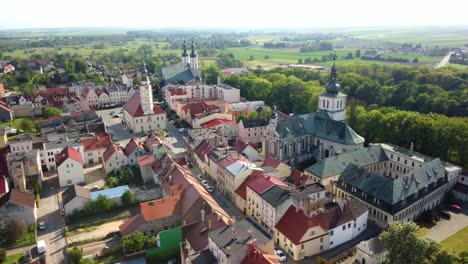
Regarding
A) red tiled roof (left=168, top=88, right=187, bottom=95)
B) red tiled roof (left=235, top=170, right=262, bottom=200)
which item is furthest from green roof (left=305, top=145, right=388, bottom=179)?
red tiled roof (left=168, top=88, right=187, bottom=95)

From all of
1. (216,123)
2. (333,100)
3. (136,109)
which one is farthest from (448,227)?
(136,109)

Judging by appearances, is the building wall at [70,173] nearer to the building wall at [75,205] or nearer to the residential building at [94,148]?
the residential building at [94,148]

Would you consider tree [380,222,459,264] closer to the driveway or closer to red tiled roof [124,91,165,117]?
the driveway

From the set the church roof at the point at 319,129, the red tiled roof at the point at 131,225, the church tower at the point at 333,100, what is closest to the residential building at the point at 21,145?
the red tiled roof at the point at 131,225

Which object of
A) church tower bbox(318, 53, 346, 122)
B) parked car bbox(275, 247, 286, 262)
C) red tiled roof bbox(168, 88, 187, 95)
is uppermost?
church tower bbox(318, 53, 346, 122)

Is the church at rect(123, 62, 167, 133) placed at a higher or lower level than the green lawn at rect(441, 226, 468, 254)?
higher

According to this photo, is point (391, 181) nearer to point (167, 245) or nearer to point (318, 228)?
point (318, 228)
